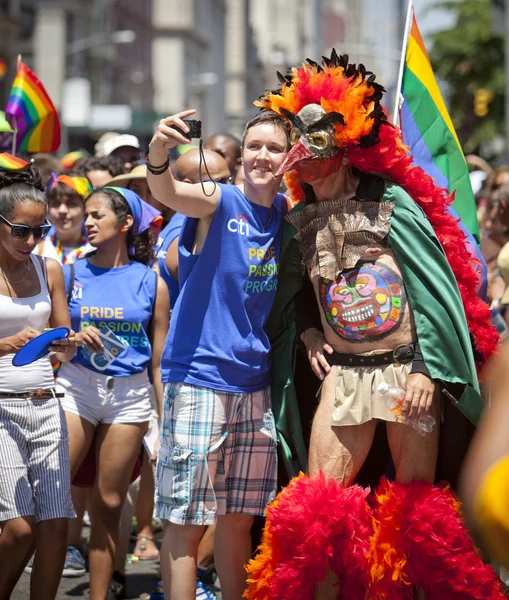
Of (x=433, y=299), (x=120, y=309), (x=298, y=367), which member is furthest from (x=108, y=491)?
(x=433, y=299)

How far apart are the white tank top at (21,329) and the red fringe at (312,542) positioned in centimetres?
111

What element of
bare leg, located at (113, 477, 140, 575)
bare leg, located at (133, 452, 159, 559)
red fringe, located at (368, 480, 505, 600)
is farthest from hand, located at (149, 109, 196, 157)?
bare leg, located at (133, 452, 159, 559)

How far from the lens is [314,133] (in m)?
4.34

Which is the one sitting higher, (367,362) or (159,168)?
(159,168)

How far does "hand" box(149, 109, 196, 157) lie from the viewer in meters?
4.07

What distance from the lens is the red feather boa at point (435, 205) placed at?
14.5 feet

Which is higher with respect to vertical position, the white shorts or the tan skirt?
the tan skirt

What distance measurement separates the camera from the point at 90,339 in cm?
476

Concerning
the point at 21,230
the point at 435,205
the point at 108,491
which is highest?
the point at 435,205

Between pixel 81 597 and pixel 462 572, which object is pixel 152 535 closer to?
pixel 81 597

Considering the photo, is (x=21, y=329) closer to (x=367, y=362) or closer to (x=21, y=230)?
(x=21, y=230)

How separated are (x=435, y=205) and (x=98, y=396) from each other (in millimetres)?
1789

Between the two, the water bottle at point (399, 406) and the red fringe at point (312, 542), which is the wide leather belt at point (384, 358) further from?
the red fringe at point (312, 542)

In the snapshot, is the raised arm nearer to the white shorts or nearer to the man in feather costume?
the man in feather costume
